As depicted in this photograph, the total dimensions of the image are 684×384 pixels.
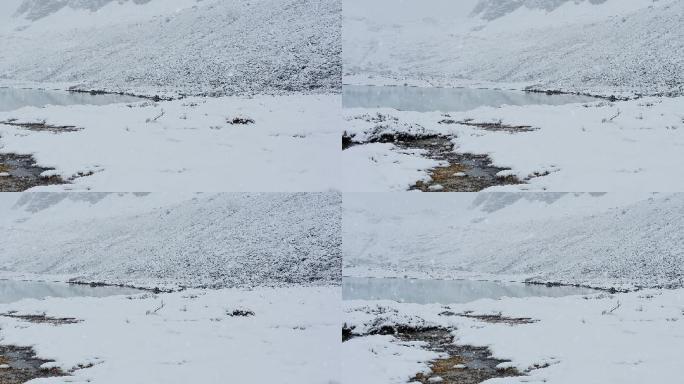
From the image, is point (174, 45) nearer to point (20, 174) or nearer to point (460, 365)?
point (20, 174)

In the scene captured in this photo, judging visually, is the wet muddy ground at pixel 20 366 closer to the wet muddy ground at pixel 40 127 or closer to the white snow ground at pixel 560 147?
the wet muddy ground at pixel 40 127

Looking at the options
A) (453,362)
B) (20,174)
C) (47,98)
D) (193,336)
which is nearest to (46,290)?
(20,174)

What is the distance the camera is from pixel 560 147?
8.03m

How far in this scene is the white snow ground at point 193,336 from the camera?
8.22 metres

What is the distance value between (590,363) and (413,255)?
6.54 feet

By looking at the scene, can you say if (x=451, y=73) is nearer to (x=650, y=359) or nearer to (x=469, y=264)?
(x=469, y=264)

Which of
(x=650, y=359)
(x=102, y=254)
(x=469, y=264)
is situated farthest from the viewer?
(x=102, y=254)

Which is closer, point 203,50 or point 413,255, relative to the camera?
point 413,255

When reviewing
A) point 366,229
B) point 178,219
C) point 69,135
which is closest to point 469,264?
point 366,229

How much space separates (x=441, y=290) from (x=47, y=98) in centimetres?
462

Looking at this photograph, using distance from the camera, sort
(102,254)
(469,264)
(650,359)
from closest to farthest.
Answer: (650,359) < (469,264) < (102,254)

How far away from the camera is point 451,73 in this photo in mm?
8508

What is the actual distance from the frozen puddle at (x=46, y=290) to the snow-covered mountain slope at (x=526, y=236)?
2587mm

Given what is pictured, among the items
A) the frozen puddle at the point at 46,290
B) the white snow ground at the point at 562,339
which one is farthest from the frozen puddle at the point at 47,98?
the white snow ground at the point at 562,339
